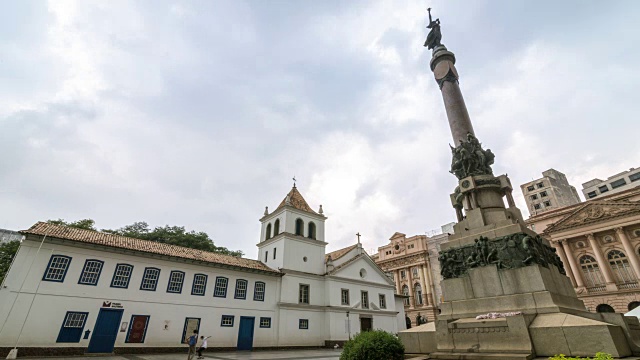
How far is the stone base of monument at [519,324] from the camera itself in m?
6.31

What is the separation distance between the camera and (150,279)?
20531 millimetres

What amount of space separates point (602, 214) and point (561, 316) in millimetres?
38984

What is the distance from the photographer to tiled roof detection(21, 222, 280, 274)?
18128 mm

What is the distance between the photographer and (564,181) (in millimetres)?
68375

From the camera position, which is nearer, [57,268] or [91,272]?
[57,268]

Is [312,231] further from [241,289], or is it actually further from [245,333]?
[245,333]

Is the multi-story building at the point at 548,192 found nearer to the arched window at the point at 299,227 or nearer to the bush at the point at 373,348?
the arched window at the point at 299,227

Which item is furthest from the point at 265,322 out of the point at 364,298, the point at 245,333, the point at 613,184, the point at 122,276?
the point at 613,184

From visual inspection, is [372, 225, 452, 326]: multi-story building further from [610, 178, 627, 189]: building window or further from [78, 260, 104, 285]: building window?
[78, 260, 104, 285]: building window

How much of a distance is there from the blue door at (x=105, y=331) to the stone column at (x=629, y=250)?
47.8 metres

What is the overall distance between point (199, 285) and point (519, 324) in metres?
21.3

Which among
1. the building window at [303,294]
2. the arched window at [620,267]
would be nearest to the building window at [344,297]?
the building window at [303,294]

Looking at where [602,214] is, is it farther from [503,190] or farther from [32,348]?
[32,348]

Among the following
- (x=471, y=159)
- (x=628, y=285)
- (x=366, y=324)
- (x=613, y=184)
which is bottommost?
(x=366, y=324)
